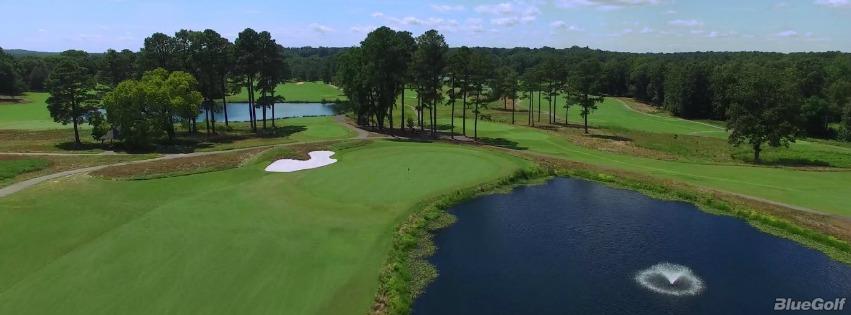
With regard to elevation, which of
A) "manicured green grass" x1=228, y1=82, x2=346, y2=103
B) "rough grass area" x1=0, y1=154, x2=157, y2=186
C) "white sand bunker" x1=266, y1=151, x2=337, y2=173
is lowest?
"white sand bunker" x1=266, y1=151, x2=337, y2=173

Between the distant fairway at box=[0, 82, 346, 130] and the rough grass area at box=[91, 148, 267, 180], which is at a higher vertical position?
the distant fairway at box=[0, 82, 346, 130]

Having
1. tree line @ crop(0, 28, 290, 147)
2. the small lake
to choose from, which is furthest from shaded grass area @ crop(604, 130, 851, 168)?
the small lake

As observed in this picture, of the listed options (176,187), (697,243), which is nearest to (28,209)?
(176,187)

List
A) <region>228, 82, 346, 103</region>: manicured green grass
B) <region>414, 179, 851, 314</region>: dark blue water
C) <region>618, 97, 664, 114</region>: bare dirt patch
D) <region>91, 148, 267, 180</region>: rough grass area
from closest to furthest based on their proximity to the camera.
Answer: <region>414, 179, 851, 314</region>: dark blue water
<region>91, 148, 267, 180</region>: rough grass area
<region>618, 97, 664, 114</region>: bare dirt patch
<region>228, 82, 346, 103</region>: manicured green grass

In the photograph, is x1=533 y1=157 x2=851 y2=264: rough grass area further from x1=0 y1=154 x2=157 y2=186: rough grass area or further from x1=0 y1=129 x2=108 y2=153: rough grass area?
x1=0 y1=129 x2=108 y2=153: rough grass area

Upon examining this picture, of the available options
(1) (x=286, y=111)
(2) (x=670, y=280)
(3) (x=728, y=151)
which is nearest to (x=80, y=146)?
(2) (x=670, y=280)

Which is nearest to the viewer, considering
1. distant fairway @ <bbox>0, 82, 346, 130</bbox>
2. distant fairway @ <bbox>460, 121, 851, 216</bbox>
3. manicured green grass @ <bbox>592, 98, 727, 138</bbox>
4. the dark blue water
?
the dark blue water

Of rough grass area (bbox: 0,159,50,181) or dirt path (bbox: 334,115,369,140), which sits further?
dirt path (bbox: 334,115,369,140)
